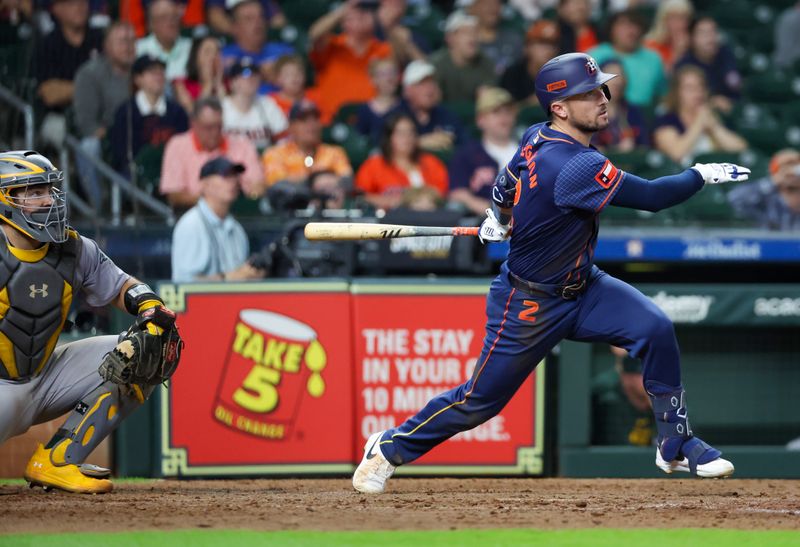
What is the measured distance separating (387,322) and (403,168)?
2.12 m

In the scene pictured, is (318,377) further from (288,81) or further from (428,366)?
(288,81)

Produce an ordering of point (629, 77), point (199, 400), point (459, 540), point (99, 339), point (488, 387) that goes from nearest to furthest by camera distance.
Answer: point (459, 540) → point (488, 387) → point (99, 339) → point (199, 400) → point (629, 77)

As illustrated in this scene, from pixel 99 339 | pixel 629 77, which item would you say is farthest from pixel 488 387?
pixel 629 77

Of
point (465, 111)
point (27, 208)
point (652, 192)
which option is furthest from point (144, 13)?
point (652, 192)

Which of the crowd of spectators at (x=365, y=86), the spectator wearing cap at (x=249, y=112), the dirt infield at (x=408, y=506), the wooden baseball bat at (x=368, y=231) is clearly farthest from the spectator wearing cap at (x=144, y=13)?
the dirt infield at (x=408, y=506)

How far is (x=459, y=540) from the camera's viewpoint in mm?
4375

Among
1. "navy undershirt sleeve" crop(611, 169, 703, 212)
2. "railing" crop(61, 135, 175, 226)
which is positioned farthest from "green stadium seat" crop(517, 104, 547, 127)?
"navy undershirt sleeve" crop(611, 169, 703, 212)

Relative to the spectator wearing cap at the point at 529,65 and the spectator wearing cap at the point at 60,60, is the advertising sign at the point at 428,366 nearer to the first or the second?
the spectator wearing cap at the point at 60,60

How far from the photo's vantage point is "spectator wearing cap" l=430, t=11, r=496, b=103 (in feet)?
33.7

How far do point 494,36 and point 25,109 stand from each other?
4.49 meters

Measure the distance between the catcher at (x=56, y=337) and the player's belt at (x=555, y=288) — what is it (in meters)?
1.52

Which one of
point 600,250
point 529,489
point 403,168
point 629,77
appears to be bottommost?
point 529,489

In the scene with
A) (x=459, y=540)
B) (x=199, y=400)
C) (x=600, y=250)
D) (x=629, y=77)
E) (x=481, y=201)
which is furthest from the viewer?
(x=629, y=77)

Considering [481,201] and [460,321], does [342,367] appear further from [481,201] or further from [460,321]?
[481,201]
